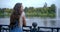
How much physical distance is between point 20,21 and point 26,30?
18 centimetres

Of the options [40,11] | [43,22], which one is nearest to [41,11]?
[40,11]

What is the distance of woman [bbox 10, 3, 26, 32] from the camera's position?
1.76 m

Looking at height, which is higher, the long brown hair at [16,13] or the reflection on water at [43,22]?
the long brown hair at [16,13]

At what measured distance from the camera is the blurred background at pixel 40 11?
1.75m

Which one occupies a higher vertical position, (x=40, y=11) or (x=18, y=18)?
(x=40, y=11)

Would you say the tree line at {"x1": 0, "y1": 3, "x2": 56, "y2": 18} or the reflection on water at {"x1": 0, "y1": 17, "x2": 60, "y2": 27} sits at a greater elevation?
the tree line at {"x1": 0, "y1": 3, "x2": 56, "y2": 18}

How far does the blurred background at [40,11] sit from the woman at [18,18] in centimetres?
5

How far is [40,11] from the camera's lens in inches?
69.2

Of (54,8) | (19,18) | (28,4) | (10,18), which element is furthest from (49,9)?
(10,18)

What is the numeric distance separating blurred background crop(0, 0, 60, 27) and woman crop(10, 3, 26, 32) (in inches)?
1.9

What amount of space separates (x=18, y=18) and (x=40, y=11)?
354mm

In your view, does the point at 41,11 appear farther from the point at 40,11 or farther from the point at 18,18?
the point at 18,18

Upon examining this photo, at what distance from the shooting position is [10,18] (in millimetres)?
1785

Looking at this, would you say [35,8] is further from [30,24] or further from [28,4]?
[30,24]
